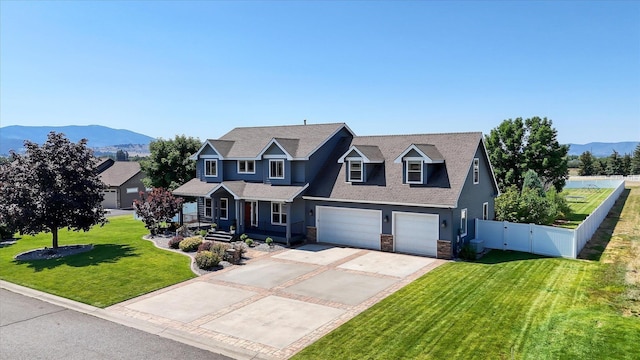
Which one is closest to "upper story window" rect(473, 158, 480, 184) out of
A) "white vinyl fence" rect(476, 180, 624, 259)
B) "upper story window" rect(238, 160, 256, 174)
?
"white vinyl fence" rect(476, 180, 624, 259)

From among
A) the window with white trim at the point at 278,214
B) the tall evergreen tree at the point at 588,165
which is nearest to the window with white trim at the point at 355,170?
the window with white trim at the point at 278,214

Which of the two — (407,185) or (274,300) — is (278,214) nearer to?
(407,185)

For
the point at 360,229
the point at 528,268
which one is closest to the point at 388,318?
the point at 528,268

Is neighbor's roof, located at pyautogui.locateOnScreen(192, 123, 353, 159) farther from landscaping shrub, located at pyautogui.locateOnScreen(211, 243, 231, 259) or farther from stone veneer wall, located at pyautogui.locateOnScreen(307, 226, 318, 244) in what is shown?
landscaping shrub, located at pyautogui.locateOnScreen(211, 243, 231, 259)

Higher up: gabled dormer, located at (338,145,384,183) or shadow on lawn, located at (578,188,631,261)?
gabled dormer, located at (338,145,384,183)

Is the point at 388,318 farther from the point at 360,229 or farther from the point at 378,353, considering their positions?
the point at 360,229
